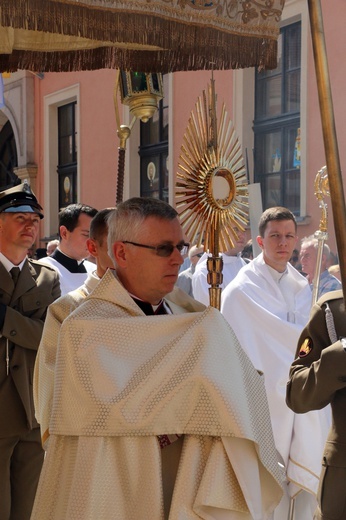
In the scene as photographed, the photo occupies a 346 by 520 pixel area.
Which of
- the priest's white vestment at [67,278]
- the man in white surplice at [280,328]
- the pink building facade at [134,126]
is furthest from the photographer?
the pink building facade at [134,126]

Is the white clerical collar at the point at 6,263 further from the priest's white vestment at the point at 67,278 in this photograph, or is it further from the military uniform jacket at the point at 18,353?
the priest's white vestment at the point at 67,278

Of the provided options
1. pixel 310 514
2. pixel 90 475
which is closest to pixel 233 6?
pixel 90 475

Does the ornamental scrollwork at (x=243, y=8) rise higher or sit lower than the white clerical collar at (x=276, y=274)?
higher

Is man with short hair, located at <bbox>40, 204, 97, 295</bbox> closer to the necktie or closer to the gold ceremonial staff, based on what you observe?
the necktie

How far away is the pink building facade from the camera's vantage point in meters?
12.0

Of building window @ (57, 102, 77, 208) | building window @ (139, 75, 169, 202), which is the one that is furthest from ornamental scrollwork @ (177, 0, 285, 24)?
building window @ (57, 102, 77, 208)

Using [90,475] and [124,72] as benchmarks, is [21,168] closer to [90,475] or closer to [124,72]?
[124,72]

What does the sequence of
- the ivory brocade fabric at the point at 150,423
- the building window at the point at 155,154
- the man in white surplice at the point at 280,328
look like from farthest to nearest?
the building window at the point at 155,154
the man in white surplice at the point at 280,328
the ivory brocade fabric at the point at 150,423

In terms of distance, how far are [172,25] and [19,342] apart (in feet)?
6.89

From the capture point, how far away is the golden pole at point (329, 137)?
10.0 ft

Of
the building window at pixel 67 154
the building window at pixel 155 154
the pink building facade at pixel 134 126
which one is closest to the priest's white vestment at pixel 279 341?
the pink building facade at pixel 134 126

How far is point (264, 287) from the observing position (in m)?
6.07

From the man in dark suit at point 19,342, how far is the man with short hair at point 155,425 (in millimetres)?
1972

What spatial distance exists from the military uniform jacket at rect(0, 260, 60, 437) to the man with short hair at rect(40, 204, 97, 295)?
0.96m
